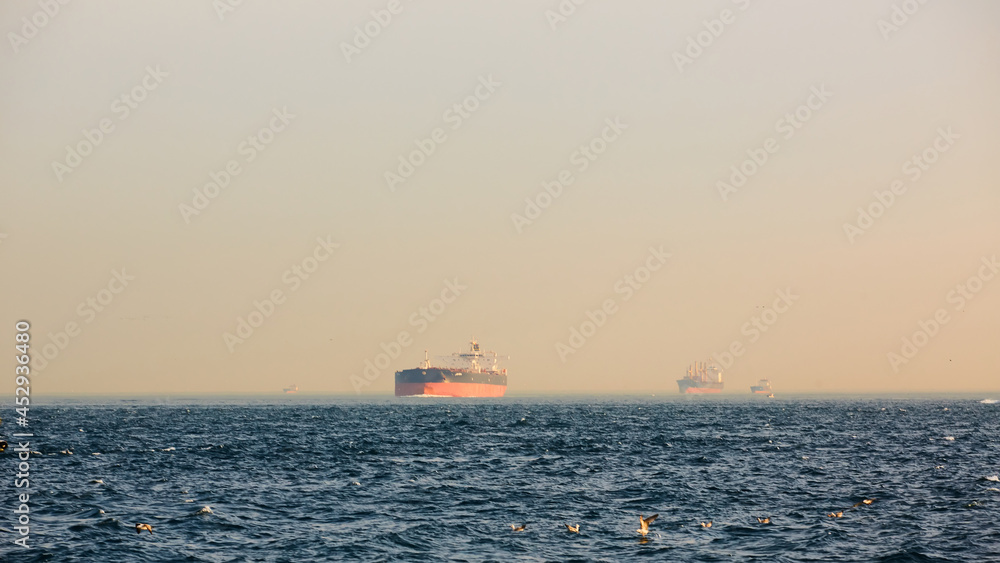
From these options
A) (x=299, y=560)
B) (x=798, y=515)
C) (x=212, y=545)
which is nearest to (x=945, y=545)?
(x=798, y=515)

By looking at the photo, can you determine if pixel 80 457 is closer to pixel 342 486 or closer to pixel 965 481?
pixel 342 486

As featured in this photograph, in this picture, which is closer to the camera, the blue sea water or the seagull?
the blue sea water

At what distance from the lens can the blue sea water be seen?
91.5 feet

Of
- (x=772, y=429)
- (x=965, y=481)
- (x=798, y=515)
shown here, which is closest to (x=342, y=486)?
(x=798, y=515)

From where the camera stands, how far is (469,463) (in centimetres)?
5181

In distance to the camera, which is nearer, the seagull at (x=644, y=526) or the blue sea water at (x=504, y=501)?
the blue sea water at (x=504, y=501)

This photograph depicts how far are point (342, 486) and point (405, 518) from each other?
9.36 meters

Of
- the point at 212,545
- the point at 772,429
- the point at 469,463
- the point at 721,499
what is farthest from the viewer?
the point at 772,429

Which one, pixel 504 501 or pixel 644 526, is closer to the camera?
pixel 644 526

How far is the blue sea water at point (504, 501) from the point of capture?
27.9 metres

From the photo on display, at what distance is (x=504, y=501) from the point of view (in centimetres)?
3697

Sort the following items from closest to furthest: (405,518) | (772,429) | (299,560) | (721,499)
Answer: (299,560), (405,518), (721,499), (772,429)

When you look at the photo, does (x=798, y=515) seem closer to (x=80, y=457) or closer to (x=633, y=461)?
(x=633, y=461)

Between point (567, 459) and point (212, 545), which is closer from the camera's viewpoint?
point (212, 545)
